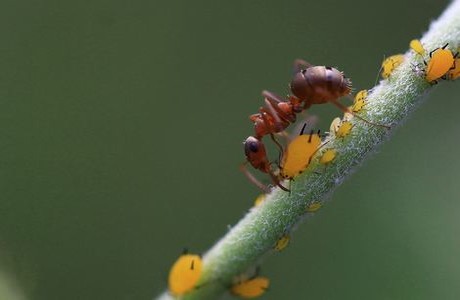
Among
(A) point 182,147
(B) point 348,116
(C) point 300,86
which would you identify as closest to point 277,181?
Answer: (B) point 348,116

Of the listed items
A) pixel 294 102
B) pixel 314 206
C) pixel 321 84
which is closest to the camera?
pixel 314 206

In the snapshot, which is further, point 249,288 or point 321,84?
point 321,84

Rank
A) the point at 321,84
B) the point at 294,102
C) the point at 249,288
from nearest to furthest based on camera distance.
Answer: the point at 249,288
the point at 321,84
the point at 294,102

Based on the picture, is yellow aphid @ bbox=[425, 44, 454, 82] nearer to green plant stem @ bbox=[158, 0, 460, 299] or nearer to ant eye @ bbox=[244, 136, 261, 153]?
green plant stem @ bbox=[158, 0, 460, 299]

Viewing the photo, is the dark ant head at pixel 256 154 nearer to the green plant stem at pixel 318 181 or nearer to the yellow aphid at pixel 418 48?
the green plant stem at pixel 318 181

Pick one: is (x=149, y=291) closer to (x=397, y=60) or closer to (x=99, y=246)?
(x=99, y=246)

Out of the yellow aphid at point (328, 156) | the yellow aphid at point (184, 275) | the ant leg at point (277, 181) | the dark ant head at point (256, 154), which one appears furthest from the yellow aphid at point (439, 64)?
the yellow aphid at point (184, 275)

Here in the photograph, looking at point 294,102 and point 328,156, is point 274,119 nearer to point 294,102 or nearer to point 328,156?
point 294,102
